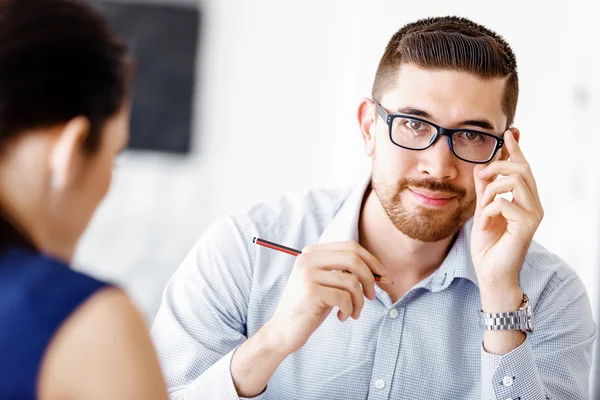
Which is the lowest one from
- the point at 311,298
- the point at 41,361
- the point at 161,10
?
the point at 311,298

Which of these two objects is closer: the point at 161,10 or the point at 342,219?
the point at 342,219

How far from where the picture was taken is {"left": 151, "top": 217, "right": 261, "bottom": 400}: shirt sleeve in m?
1.62

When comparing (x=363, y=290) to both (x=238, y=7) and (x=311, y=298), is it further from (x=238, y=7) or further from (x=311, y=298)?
(x=238, y=7)

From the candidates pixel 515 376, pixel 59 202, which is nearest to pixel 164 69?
pixel 515 376

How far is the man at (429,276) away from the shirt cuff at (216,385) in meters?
0.08

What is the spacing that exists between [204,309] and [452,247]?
61 centimetres

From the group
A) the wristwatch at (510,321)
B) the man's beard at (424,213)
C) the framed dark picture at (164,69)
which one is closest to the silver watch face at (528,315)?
the wristwatch at (510,321)

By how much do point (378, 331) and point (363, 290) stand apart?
0.30 m

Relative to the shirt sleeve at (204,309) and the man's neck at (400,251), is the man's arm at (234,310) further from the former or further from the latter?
the man's neck at (400,251)

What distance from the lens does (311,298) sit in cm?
140

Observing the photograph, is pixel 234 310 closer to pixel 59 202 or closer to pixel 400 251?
pixel 400 251

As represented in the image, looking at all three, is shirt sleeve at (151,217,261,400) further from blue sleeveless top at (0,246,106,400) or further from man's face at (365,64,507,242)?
blue sleeveless top at (0,246,106,400)

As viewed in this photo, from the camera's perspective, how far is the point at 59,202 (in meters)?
0.92

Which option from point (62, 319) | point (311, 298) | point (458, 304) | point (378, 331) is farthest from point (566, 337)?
point (62, 319)
